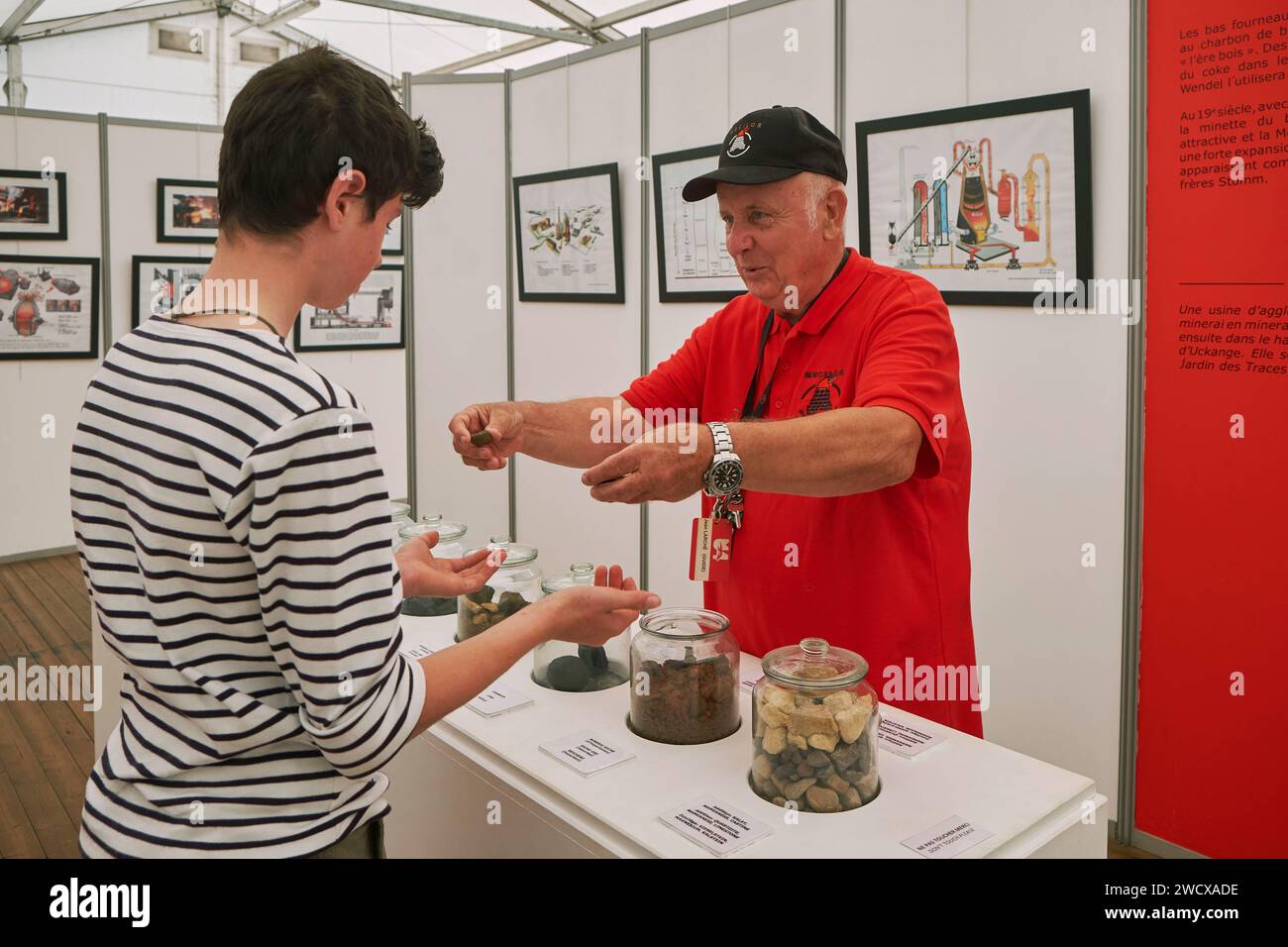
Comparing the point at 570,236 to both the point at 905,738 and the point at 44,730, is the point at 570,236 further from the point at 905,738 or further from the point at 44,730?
the point at 905,738

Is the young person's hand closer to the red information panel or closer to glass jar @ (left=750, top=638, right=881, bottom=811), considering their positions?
glass jar @ (left=750, top=638, right=881, bottom=811)

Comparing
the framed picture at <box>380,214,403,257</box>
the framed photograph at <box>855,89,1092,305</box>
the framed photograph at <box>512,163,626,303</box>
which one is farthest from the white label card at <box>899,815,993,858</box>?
the framed picture at <box>380,214,403,257</box>

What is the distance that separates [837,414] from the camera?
1.67 m

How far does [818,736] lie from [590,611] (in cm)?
35

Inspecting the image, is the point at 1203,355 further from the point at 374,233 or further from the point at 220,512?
the point at 220,512

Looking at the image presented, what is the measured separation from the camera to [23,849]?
3191 millimetres

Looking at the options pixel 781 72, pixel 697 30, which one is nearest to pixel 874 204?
pixel 781 72

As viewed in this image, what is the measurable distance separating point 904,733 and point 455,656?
2.52 feet

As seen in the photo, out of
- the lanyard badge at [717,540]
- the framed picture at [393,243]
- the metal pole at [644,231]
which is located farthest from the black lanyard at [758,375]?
the framed picture at [393,243]

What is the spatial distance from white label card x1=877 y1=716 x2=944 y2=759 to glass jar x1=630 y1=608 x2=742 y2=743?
0.78 ft

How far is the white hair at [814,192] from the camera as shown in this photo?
78.4 inches

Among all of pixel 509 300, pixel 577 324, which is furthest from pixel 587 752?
pixel 509 300

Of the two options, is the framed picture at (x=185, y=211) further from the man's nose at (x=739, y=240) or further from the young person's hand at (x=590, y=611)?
the young person's hand at (x=590, y=611)

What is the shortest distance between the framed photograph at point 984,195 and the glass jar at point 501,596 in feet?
6.35
